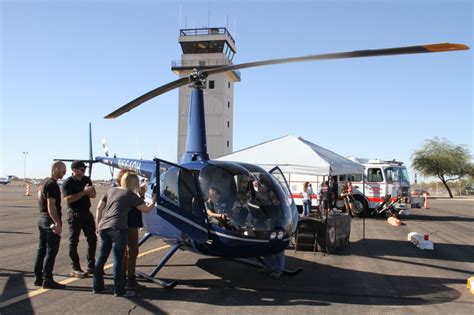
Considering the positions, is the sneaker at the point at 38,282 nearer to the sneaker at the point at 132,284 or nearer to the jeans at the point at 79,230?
the jeans at the point at 79,230

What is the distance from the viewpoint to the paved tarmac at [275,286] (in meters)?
5.44

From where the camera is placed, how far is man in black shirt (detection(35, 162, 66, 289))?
20.0ft

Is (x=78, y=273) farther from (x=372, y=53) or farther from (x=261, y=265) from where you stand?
(x=372, y=53)

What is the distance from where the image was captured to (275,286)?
21.8ft

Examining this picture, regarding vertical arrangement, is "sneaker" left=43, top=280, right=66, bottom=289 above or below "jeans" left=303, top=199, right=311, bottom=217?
above

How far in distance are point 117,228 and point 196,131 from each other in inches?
114

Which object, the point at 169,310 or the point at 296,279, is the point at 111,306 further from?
the point at 296,279

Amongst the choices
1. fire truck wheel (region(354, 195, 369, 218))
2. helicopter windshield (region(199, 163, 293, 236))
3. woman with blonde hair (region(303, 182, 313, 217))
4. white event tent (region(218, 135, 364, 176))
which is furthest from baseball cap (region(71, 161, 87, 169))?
fire truck wheel (region(354, 195, 369, 218))

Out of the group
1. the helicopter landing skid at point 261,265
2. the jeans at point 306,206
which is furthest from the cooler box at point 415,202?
the helicopter landing skid at point 261,265

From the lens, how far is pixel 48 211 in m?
6.14

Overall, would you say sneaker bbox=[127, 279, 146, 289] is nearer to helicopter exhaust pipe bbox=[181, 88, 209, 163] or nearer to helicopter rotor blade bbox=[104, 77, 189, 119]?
helicopter exhaust pipe bbox=[181, 88, 209, 163]

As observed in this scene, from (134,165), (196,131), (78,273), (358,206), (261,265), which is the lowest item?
(358,206)

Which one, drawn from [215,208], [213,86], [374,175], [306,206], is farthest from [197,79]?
[213,86]

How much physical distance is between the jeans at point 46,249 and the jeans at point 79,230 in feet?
1.66
